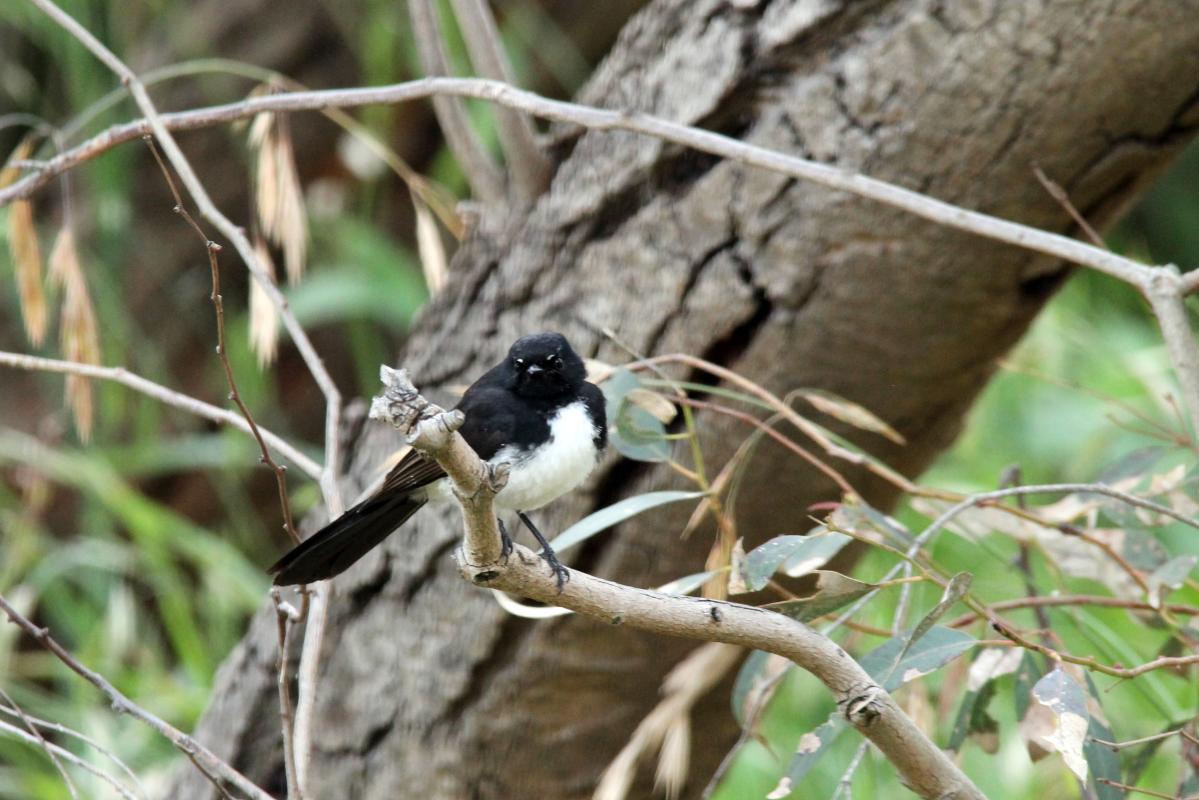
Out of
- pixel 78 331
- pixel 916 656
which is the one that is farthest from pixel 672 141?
pixel 78 331

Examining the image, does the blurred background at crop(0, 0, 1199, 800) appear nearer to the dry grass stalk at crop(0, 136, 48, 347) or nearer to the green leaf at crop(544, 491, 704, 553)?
the dry grass stalk at crop(0, 136, 48, 347)

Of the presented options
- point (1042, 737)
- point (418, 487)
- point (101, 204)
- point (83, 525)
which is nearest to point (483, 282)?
point (418, 487)

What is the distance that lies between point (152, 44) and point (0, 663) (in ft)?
7.49

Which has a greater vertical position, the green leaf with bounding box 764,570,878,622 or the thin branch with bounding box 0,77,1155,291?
the thin branch with bounding box 0,77,1155,291

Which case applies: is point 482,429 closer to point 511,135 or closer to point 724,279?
point 724,279

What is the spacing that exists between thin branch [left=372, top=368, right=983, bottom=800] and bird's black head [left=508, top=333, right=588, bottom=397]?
2.15 feet

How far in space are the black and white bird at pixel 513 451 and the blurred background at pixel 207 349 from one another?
77.9 inches

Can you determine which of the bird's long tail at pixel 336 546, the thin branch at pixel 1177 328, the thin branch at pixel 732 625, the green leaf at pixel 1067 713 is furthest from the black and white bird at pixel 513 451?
the thin branch at pixel 1177 328

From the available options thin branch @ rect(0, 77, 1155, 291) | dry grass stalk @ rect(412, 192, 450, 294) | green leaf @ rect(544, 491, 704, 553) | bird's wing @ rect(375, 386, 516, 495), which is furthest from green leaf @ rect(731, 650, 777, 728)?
dry grass stalk @ rect(412, 192, 450, 294)

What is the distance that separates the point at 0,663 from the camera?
4254 mm

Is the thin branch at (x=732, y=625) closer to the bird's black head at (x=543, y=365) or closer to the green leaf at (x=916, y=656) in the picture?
the green leaf at (x=916, y=656)

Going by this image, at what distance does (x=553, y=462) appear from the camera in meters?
2.23

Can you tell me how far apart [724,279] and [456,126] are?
2.40ft

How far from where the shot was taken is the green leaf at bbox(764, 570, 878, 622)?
1.83 metres
